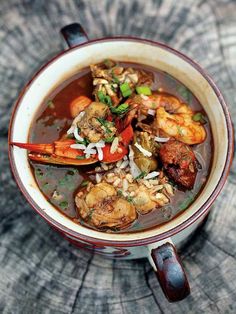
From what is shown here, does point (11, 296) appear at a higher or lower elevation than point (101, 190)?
lower

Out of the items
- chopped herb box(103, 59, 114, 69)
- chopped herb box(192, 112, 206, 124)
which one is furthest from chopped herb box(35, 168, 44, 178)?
chopped herb box(192, 112, 206, 124)

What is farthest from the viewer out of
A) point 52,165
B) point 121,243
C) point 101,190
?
point 52,165

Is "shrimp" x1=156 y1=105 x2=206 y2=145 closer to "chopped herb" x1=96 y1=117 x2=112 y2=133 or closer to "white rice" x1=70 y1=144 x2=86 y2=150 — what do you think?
"chopped herb" x1=96 y1=117 x2=112 y2=133

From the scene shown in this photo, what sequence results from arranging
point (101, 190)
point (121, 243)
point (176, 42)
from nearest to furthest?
point (121, 243)
point (101, 190)
point (176, 42)

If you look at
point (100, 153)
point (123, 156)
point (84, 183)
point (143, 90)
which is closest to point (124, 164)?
point (123, 156)

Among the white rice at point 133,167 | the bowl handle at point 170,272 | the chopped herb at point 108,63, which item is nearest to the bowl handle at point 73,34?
the chopped herb at point 108,63

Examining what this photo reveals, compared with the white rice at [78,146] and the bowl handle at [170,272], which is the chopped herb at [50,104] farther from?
the bowl handle at [170,272]

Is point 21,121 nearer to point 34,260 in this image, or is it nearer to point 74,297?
point 34,260

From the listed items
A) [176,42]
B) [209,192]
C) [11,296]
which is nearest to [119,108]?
[209,192]
